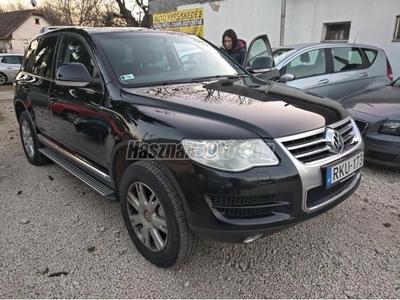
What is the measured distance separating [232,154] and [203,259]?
1.00 meters

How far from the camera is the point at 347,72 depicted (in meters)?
5.82

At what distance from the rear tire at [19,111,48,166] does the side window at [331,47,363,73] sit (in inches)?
195

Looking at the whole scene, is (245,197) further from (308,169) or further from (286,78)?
(286,78)

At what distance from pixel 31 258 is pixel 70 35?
213 centimetres

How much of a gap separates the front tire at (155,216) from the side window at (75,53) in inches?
42.7

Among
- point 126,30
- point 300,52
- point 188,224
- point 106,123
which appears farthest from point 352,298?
point 300,52

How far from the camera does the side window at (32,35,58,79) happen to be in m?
3.55

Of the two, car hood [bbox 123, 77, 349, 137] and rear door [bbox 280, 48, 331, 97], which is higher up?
car hood [bbox 123, 77, 349, 137]

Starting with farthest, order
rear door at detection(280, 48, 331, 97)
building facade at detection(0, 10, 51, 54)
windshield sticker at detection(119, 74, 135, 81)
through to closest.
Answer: building facade at detection(0, 10, 51, 54), rear door at detection(280, 48, 331, 97), windshield sticker at detection(119, 74, 135, 81)

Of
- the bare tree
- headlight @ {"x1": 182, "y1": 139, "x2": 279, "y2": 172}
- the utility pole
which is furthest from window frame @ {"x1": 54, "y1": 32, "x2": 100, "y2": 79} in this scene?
the bare tree

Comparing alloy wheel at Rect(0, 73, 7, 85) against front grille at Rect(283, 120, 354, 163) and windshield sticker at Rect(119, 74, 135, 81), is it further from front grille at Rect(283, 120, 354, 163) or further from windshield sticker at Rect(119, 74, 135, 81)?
front grille at Rect(283, 120, 354, 163)

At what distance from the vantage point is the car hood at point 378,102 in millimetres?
3939

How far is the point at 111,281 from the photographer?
7.26 feet

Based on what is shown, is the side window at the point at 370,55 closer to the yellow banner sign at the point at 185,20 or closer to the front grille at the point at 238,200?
the front grille at the point at 238,200
